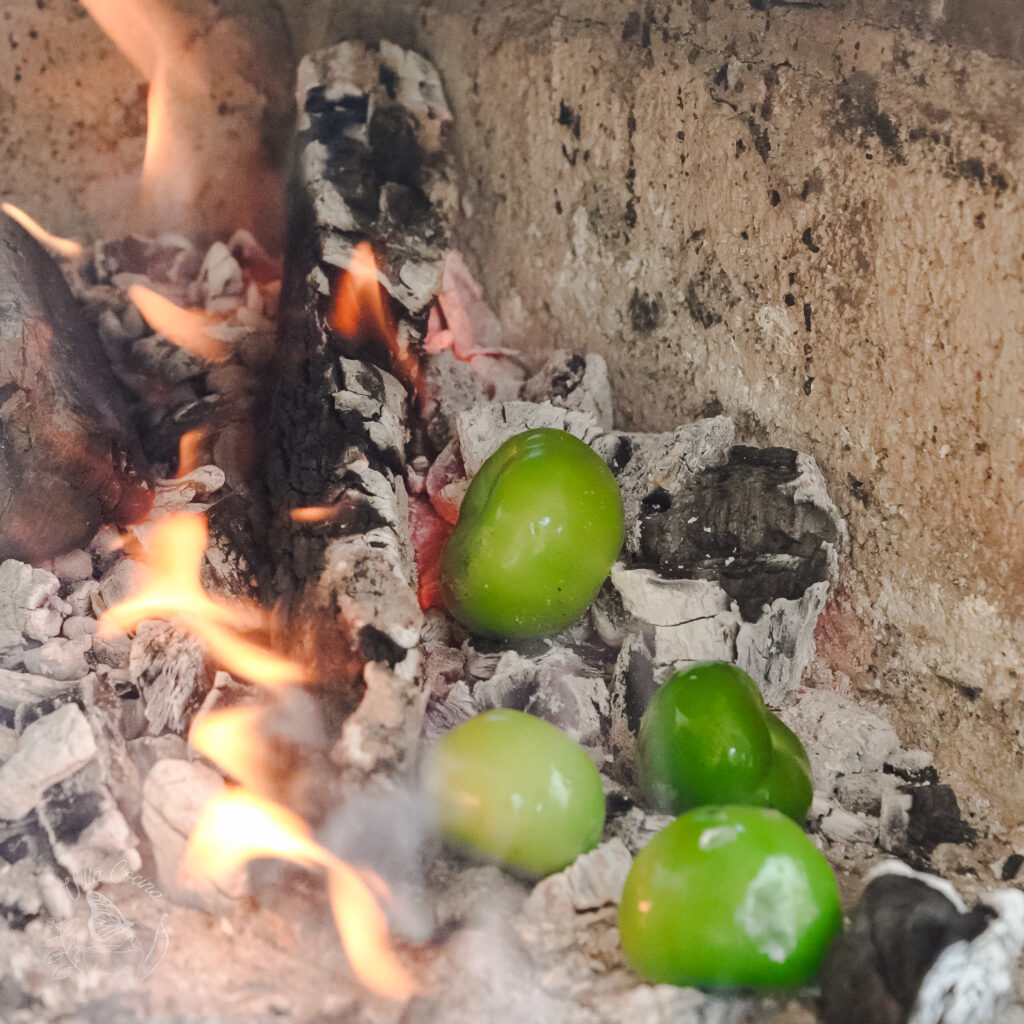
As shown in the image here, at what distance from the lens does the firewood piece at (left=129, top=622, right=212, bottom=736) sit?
1.58 m

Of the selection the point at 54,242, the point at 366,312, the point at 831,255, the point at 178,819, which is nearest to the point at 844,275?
the point at 831,255

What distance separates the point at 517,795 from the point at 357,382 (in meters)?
1.10

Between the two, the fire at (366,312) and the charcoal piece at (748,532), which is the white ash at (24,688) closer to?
the fire at (366,312)

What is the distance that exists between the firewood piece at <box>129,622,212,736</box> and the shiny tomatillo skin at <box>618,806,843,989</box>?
34.0 inches

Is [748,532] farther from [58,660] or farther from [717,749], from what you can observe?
[58,660]

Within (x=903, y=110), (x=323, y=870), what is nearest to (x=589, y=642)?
(x=323, y=870)

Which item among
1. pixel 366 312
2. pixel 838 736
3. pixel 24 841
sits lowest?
pixel 24 841

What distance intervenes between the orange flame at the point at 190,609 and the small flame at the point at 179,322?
62 cm

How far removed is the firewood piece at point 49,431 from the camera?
1.89m

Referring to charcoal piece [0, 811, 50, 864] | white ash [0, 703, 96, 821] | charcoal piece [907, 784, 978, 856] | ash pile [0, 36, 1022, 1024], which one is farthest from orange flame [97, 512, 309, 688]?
charcoal piece [907, 784, 978, 856]

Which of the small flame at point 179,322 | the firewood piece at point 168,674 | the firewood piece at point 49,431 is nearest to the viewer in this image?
the firewood piece at point 168,674

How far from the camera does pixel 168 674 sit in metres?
1.65

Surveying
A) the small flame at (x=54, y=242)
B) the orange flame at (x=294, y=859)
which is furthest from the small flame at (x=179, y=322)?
the orange flame at (x=294, y=859)

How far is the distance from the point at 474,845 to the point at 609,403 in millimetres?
1305
